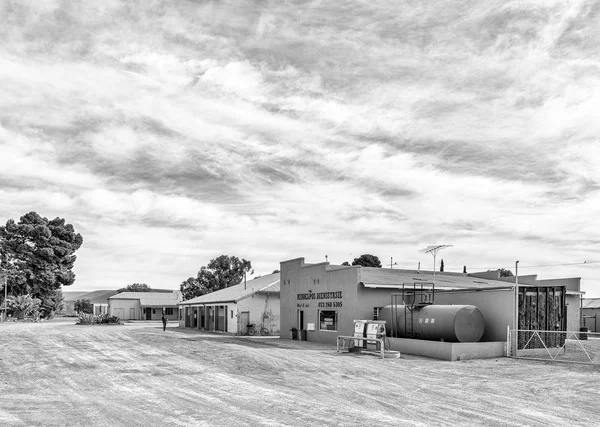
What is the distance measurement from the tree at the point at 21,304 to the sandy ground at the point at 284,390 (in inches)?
2338

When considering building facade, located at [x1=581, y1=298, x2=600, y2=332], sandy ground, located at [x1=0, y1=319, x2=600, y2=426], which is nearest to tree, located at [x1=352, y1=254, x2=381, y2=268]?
building facade, located at [x1=581, y1=298, x2=600, y2=332]

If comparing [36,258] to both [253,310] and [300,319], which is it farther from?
[300,319]

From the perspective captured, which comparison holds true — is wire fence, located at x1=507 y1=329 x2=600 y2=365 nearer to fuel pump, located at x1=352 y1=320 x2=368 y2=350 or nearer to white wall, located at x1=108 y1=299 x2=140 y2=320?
fuel pump, located at x1=352 y1=320 x2=368 y2=350

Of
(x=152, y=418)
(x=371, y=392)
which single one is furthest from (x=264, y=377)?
(x=152, y=418)

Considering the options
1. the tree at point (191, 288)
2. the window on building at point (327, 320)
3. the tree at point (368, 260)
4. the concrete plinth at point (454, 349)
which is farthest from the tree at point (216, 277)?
the concrete plinth at point (454, 349)

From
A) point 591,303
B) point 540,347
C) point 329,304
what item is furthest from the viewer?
point 591,303

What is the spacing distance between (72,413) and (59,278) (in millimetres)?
84939

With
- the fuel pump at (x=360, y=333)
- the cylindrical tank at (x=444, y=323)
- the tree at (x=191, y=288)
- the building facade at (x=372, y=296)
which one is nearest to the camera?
the cylindrical tank at (x=444, y=323)

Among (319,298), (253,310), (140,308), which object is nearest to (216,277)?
(140,308)

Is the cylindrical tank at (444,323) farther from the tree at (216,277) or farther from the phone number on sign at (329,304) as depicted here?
the tree at (216,277)

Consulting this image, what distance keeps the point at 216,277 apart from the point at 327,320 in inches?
2486

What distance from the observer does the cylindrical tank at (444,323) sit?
3275cm

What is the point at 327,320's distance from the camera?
4359 centimetres

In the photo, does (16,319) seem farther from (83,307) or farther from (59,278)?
(83,307)
